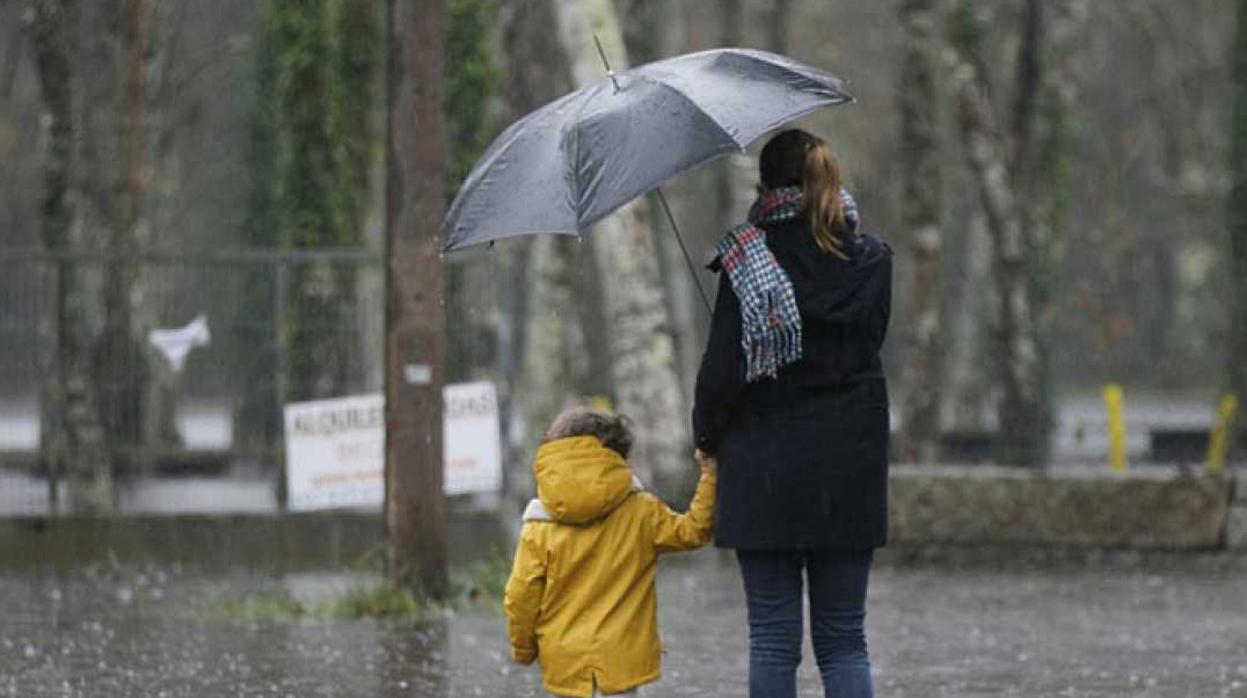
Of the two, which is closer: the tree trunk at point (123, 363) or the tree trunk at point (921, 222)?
the tree trunk at point (123, 363)

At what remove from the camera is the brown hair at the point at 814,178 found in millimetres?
7664

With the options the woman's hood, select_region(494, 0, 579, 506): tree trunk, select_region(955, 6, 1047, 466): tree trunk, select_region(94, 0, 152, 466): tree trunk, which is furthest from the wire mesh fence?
the woman's hood

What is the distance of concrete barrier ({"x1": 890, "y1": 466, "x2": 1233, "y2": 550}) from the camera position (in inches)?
639

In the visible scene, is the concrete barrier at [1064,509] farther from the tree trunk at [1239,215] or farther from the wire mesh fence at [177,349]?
the tree trunk at [1239,215]

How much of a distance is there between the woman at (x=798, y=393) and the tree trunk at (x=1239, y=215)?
657 inches

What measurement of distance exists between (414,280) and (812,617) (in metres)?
5.74

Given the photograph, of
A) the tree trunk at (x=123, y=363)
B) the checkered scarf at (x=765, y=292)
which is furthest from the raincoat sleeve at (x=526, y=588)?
the tree trunk at (x=123, y=363)

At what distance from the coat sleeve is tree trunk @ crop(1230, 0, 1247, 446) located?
55.3 feet

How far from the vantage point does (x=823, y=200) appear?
7660 mm

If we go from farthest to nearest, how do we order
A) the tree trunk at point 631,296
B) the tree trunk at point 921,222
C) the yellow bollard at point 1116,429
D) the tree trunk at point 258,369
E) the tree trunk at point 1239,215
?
the tree trunk at point 1239,215, the tree trunk at point 921,222, the yellow bollard at point 1116,429, the tree trunk at point 258,369, the tree trunk at point 631,296

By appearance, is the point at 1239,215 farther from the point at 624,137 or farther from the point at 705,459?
the point at 705,459

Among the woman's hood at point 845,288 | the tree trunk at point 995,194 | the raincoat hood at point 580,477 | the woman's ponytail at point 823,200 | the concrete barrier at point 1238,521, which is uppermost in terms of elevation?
the tree trunk at point 995,194

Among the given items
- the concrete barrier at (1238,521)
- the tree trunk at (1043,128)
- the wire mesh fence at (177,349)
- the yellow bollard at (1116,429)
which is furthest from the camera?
the tree trunk at (1043,128)

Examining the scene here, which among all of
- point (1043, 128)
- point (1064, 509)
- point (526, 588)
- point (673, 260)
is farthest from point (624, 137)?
point (673, 260)
